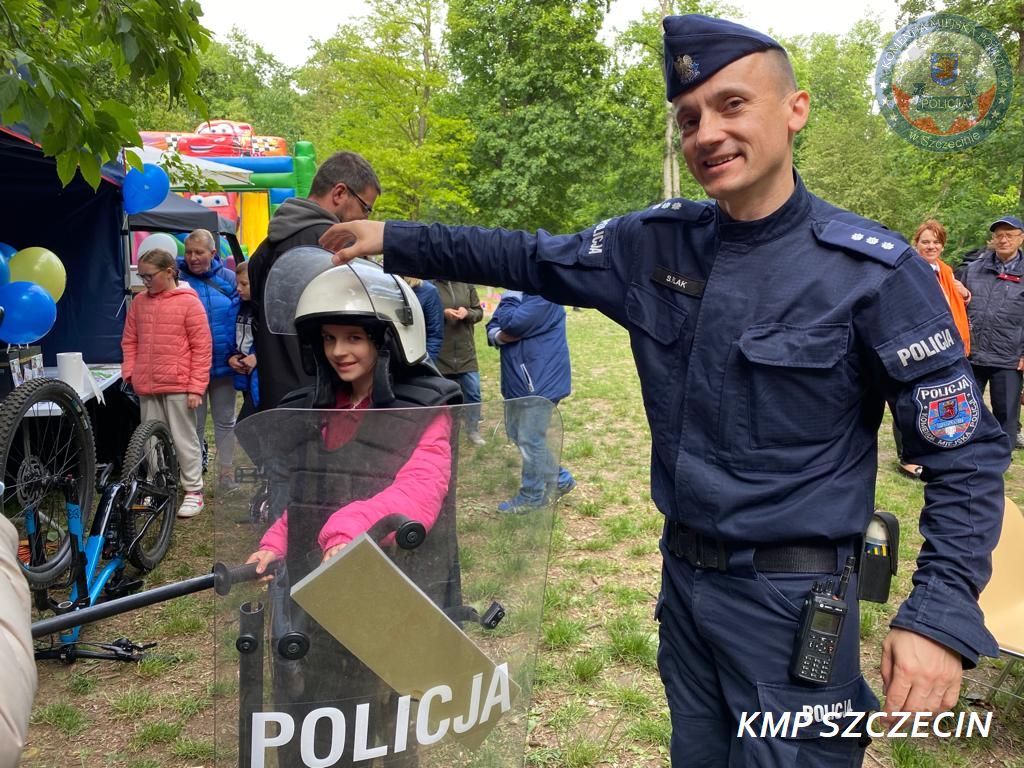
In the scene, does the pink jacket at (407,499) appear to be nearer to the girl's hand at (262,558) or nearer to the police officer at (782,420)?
the girl's hand at (262,558)

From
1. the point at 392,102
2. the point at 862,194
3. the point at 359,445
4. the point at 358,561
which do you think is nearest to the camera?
the point at 358,561

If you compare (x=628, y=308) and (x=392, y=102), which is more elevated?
(x=392, y=102)

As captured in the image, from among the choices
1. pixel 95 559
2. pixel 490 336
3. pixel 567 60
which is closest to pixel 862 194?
pixel 567 60

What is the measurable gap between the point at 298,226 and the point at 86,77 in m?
0.94

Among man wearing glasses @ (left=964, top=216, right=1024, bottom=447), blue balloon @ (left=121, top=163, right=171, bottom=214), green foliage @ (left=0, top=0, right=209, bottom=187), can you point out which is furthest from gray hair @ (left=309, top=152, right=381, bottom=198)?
man wearing glasses @ (left=964, top=216, right=1024, bottom=447)

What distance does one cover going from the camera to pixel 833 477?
1599 mm

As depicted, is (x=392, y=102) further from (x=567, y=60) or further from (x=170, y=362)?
(x=170, y=362)

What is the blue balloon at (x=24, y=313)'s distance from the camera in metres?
4.95

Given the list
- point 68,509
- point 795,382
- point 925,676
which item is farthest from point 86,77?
point 925,676

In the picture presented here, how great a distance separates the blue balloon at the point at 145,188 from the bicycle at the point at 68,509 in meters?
2.65

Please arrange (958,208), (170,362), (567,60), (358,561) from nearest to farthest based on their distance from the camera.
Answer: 1. (358,561)
2. (170,362)
3. (958,208)
4. (567,60)

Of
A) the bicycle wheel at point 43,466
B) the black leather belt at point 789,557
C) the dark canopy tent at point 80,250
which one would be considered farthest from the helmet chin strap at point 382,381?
the dark canopy tent at point 80,250

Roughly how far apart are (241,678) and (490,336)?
178 inches

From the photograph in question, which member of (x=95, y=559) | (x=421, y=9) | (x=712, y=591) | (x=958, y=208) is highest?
(x=421, y=9)
